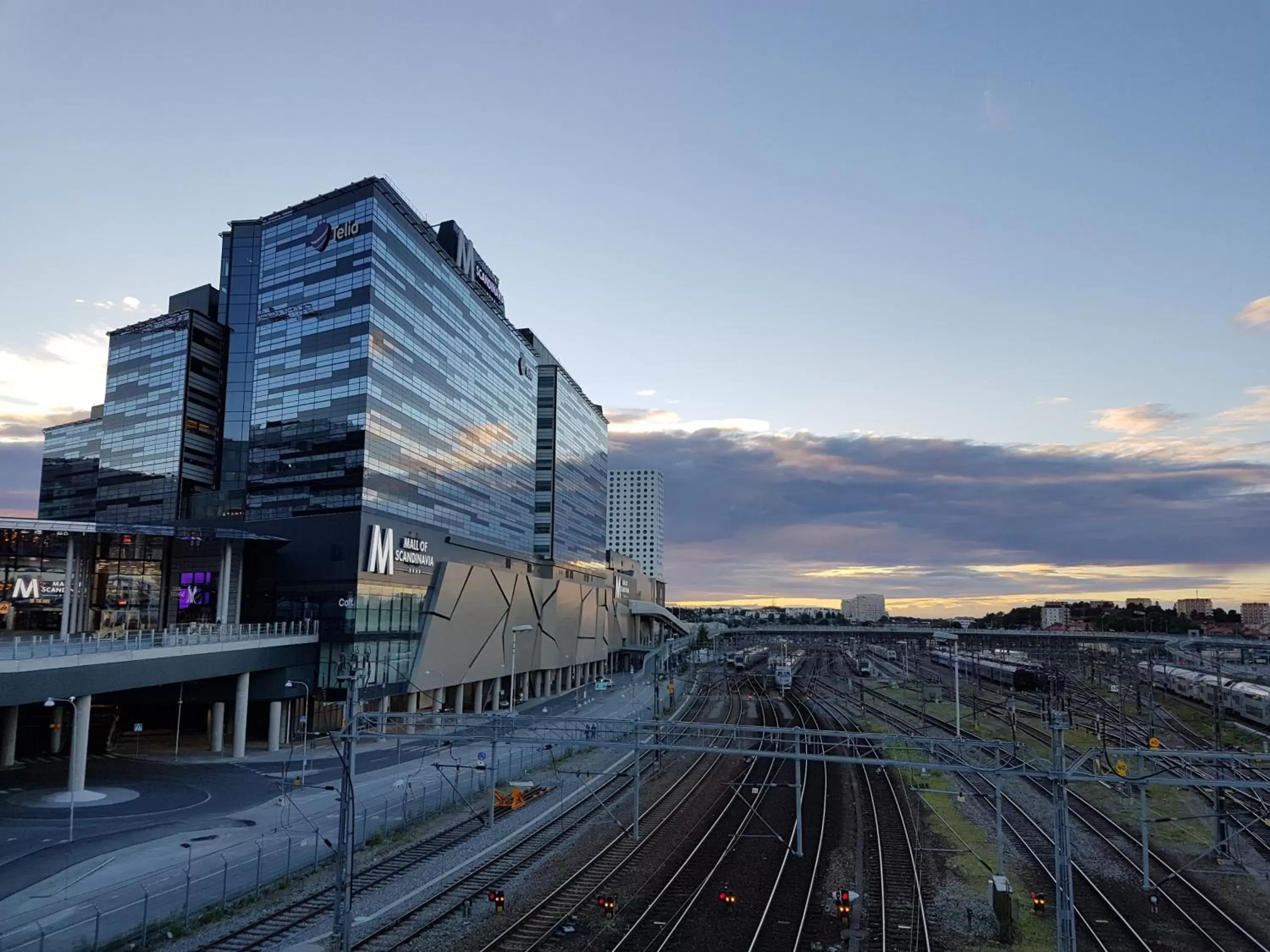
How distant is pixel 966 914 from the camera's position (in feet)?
93.4

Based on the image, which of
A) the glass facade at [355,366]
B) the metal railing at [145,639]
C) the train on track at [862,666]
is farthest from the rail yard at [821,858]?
the train on track at [862,666]

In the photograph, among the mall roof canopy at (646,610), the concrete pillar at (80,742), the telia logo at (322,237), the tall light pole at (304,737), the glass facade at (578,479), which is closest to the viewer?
the concrete pillar at (80,742)

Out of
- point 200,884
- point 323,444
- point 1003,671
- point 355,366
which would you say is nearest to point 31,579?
point 323,444

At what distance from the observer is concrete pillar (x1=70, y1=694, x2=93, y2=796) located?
45.1 metres

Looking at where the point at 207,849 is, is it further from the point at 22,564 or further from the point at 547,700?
the point at 547,700

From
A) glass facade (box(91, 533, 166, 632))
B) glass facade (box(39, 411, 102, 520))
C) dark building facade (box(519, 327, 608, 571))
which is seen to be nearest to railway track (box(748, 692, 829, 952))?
glass facade (box(91, 533, 166, 632))

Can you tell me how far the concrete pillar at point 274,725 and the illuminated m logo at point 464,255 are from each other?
48230mm

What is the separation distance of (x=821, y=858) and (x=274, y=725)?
45287 millimetres

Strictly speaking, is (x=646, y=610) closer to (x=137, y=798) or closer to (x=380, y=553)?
(x=380, y=553)

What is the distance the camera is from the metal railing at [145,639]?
42.9m

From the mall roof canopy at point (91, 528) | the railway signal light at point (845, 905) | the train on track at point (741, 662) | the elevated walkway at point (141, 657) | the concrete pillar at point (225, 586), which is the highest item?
the mall roof canopy at point (91, 528)

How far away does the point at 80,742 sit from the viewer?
45719 millimetres

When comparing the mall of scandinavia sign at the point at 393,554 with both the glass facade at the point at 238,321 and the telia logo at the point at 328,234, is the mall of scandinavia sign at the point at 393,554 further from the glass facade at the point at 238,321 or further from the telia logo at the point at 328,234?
the telia logo at the point at 328,234

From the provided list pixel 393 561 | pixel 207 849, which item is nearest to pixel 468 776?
pixel 207 849
